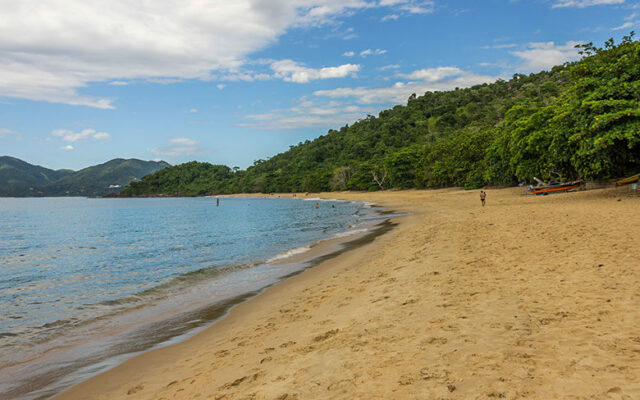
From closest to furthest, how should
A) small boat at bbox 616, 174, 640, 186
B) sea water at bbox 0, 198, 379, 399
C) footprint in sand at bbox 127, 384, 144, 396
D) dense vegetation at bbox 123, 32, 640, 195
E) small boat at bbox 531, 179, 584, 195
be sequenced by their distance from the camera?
footprint in sand at bbox 127, 384, 144, 396 < sea water at bbox 0, 198, 379, 399 < dense vegetation at bbox 123, 32, 640, 195 < small boat at bbox 616, 174, 640, 186 < small boat at bbox 531, 179, 584, 195

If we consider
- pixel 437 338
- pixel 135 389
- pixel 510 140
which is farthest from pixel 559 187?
pixel 135 389

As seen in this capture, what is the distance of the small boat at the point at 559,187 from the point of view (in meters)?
35.5

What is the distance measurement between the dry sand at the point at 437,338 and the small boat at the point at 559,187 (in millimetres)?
28179

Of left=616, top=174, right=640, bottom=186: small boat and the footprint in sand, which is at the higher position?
left=616, top=174, right=640, bottom=186: small boat

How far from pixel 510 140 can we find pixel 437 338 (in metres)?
50.7

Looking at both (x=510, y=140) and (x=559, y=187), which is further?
(x=510, y=140)

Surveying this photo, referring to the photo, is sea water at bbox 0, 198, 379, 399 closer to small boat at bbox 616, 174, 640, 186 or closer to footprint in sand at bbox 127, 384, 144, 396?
footprint in sand at bbox 127, 384, 144, 396

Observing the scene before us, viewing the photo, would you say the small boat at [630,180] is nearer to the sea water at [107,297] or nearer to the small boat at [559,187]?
the small boat at [559,187]

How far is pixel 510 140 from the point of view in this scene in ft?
159

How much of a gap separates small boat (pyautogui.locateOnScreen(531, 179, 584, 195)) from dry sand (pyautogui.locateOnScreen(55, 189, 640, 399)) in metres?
28.2

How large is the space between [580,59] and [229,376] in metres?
35.1

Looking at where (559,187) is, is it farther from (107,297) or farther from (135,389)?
(135,389)

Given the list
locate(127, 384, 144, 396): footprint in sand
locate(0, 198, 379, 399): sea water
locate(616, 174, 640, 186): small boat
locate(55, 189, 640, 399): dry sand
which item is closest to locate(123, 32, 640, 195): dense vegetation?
locate(616, 174, 640, 186): small boat

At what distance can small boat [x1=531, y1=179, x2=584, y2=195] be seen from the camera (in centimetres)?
3550
